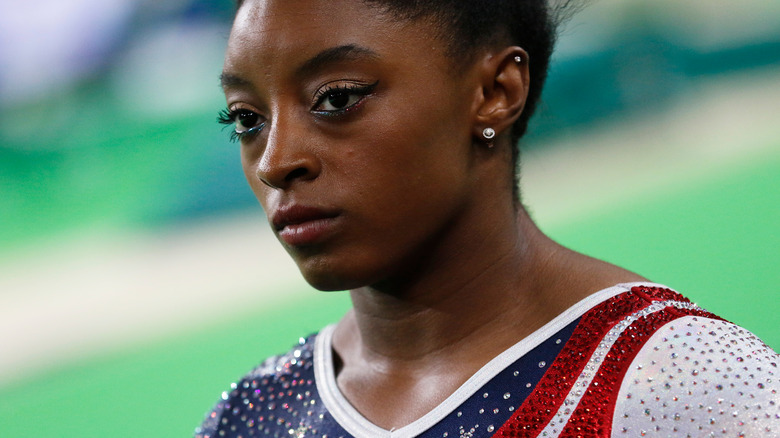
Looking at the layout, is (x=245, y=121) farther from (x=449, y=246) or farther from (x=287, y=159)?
(x=449, y=246)

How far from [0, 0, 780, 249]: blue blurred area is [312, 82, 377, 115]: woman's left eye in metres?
2.59

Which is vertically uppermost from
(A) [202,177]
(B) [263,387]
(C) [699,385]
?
(A) [202,177]

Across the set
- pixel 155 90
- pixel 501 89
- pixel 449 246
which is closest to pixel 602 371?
pixel 449 246

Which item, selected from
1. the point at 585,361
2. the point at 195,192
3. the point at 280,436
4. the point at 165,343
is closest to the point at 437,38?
the point at 585,361

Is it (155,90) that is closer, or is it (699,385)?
(699,385)

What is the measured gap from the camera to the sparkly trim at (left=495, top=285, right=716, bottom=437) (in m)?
1.03

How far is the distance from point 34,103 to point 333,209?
302 cm

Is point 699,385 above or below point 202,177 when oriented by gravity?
below

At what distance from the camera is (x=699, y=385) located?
0.98 meters

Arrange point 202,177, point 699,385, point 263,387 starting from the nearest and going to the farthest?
point 699,385 < point 263,387 < point 202,177

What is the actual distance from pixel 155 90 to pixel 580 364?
3035 mm

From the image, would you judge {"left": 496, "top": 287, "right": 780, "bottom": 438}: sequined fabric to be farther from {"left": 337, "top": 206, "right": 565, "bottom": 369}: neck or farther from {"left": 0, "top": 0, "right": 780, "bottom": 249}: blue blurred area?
{"left": 0, "top": 0, "right": 780, "bottom": 249}: blue blurred area

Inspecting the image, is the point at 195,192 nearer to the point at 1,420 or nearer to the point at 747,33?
the point at 1,420

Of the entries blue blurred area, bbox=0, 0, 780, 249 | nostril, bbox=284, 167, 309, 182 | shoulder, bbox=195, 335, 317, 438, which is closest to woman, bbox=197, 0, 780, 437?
nostril, bbox=284, 167, 309, 182
